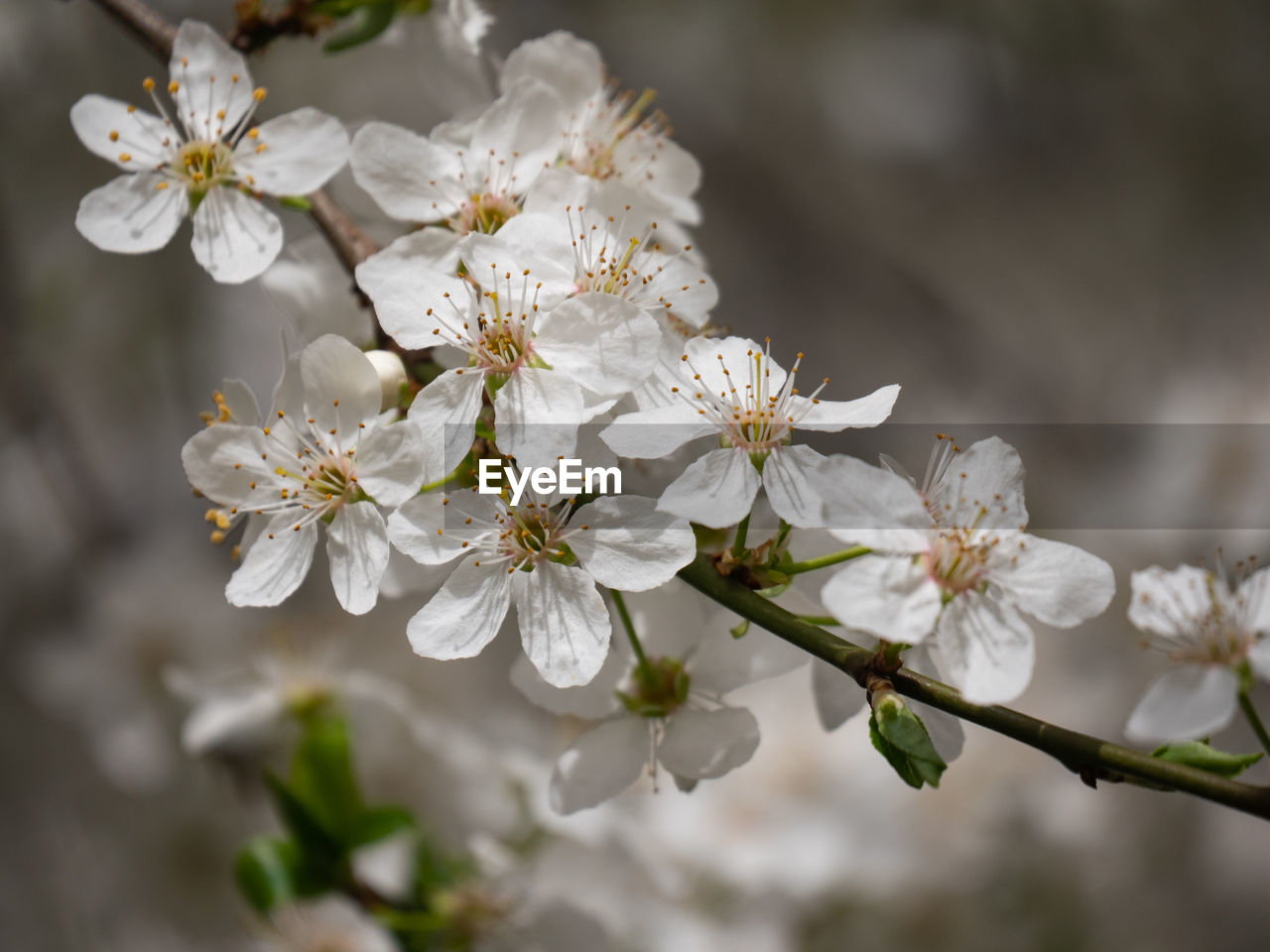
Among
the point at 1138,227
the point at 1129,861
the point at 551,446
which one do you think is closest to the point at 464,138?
the point at 551,446

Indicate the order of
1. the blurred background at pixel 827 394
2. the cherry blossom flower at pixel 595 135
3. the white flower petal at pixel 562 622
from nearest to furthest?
1. the white flower petal at pixel 562 622
2. the cherry blossom flower at pixel 595 135
3. the blurred background at pixel 827 394

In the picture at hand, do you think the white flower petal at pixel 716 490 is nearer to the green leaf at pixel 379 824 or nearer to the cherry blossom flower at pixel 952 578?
the cherry blossom flower at pixel 952 578

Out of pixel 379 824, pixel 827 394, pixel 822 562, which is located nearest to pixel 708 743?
pixel 822 562

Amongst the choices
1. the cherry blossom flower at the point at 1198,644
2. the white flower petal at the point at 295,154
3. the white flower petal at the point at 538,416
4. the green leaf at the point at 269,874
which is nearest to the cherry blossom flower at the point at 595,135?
the white flower petal at the point at 295,154

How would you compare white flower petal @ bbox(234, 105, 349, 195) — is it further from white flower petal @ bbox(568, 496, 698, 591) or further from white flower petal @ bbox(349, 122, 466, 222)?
white flower petal @ bbox(568, 496, 698, 591)

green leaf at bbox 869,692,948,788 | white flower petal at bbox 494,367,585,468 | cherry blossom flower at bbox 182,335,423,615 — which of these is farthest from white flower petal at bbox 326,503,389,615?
green leaf at bbox 869,692,948,788

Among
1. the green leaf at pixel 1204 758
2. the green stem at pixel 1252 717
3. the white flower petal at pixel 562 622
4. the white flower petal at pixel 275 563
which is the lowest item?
the white flower petal at pixel 275 563
